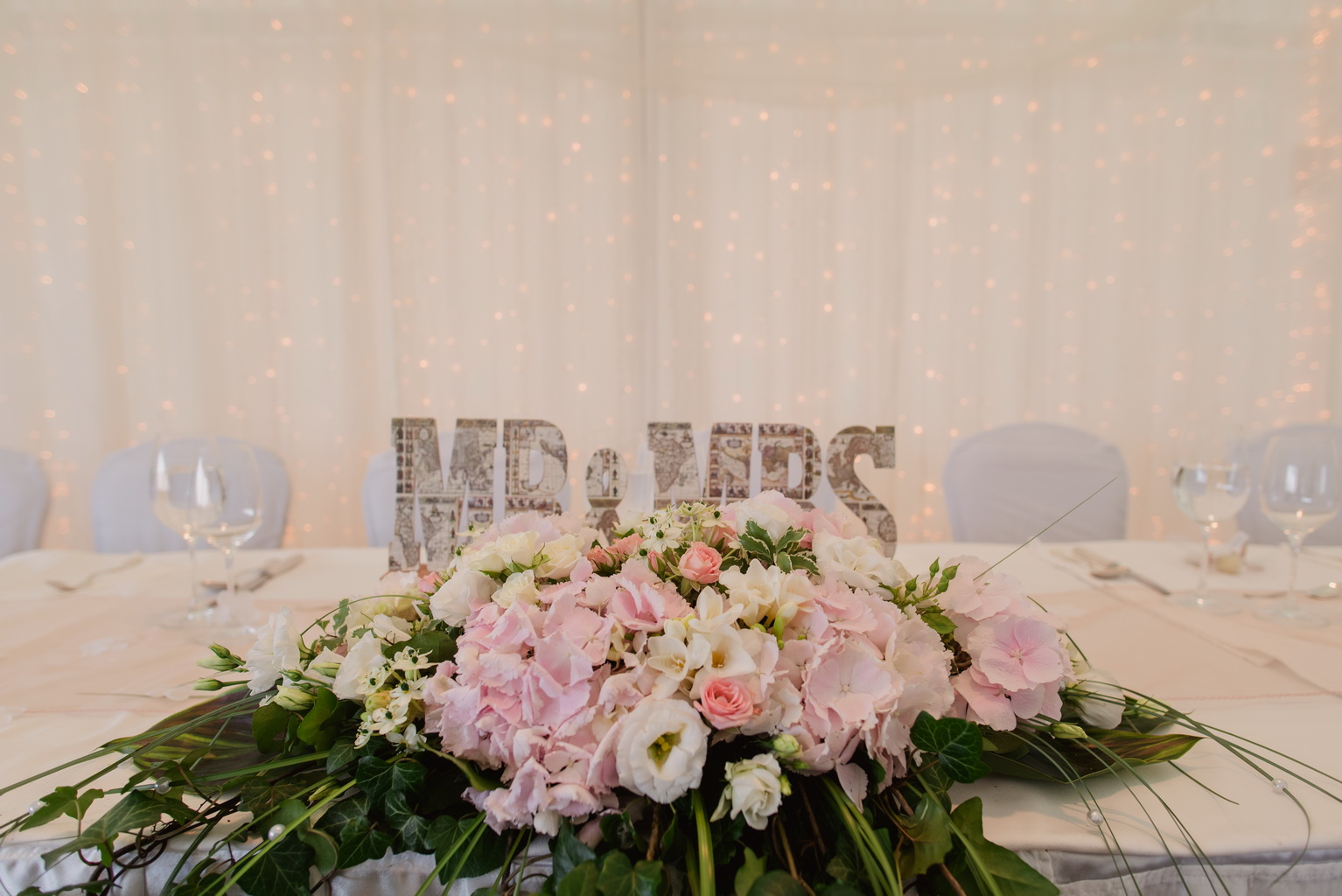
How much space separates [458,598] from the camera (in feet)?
1.68

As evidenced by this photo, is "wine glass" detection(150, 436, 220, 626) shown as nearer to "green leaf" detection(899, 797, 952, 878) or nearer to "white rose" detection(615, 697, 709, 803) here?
"white rose" detection(615, 697, 709, 803)

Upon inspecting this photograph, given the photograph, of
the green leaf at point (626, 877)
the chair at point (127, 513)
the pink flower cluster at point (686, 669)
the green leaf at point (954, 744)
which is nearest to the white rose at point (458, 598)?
the pink flower cluster at point (686, 669)

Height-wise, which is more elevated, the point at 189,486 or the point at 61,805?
the point at 189,486

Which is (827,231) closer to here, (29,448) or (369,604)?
(369,604)

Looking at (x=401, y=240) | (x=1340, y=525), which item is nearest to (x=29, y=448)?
(x=401, y=240)

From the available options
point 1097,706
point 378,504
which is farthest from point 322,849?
point 378,504

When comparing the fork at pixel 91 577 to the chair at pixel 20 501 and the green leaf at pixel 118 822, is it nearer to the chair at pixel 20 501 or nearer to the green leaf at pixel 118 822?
the chair at pixel 20 501

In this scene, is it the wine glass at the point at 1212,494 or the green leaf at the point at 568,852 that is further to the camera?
the wine glass at the point at 1212,494

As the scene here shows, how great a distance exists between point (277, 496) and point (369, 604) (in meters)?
1.41

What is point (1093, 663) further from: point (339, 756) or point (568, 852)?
point (339, 756)

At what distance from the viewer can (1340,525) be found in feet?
5.54

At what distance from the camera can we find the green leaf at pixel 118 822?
39 cm

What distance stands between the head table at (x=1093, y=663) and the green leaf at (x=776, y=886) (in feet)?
0.64

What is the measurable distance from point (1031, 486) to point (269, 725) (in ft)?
5.92
